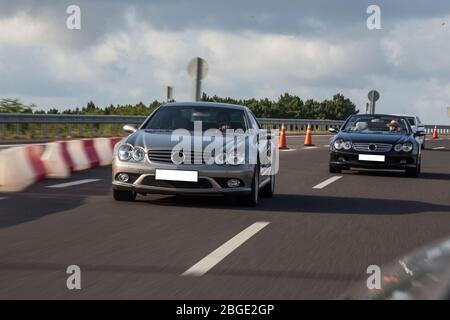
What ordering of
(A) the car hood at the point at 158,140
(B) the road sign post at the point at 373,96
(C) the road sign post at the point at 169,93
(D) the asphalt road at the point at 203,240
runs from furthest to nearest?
(B) the road sign post at the point at 373,96 → (C) the road sign post at the point at 169,93 → (A) the car hood at the point at 158,140 → (D) the asphalt road at the point at 203,240

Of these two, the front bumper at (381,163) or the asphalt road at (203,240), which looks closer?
the asphalt road at (203,240)

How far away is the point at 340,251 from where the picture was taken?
7.64 metres

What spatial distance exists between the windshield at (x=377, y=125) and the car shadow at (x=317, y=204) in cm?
618

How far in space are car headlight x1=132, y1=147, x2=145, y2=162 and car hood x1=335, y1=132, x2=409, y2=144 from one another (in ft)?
26.3

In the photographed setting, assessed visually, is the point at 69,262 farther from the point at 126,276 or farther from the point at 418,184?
the point at 418,184

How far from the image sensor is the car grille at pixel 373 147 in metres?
17.9

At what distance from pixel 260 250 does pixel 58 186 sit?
22.3ft

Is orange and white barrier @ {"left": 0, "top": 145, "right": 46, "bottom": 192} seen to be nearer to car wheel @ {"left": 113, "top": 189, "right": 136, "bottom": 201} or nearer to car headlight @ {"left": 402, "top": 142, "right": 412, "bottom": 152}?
car wheel @ {"left": 113, "top": 189, "right": 136, "bottom": 201}

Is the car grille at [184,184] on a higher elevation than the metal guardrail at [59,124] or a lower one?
higher

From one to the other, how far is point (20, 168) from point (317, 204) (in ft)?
16.0

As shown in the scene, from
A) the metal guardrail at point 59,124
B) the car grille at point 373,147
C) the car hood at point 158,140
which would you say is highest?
the car hood at point 158,140

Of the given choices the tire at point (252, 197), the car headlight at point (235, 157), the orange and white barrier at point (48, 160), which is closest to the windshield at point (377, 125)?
the orange and white barrier at point (48, 160)

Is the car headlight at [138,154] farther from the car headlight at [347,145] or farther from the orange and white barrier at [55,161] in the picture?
the car headlight at [347,145]

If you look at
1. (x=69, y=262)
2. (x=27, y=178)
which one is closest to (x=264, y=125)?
(x=27, y=178)
